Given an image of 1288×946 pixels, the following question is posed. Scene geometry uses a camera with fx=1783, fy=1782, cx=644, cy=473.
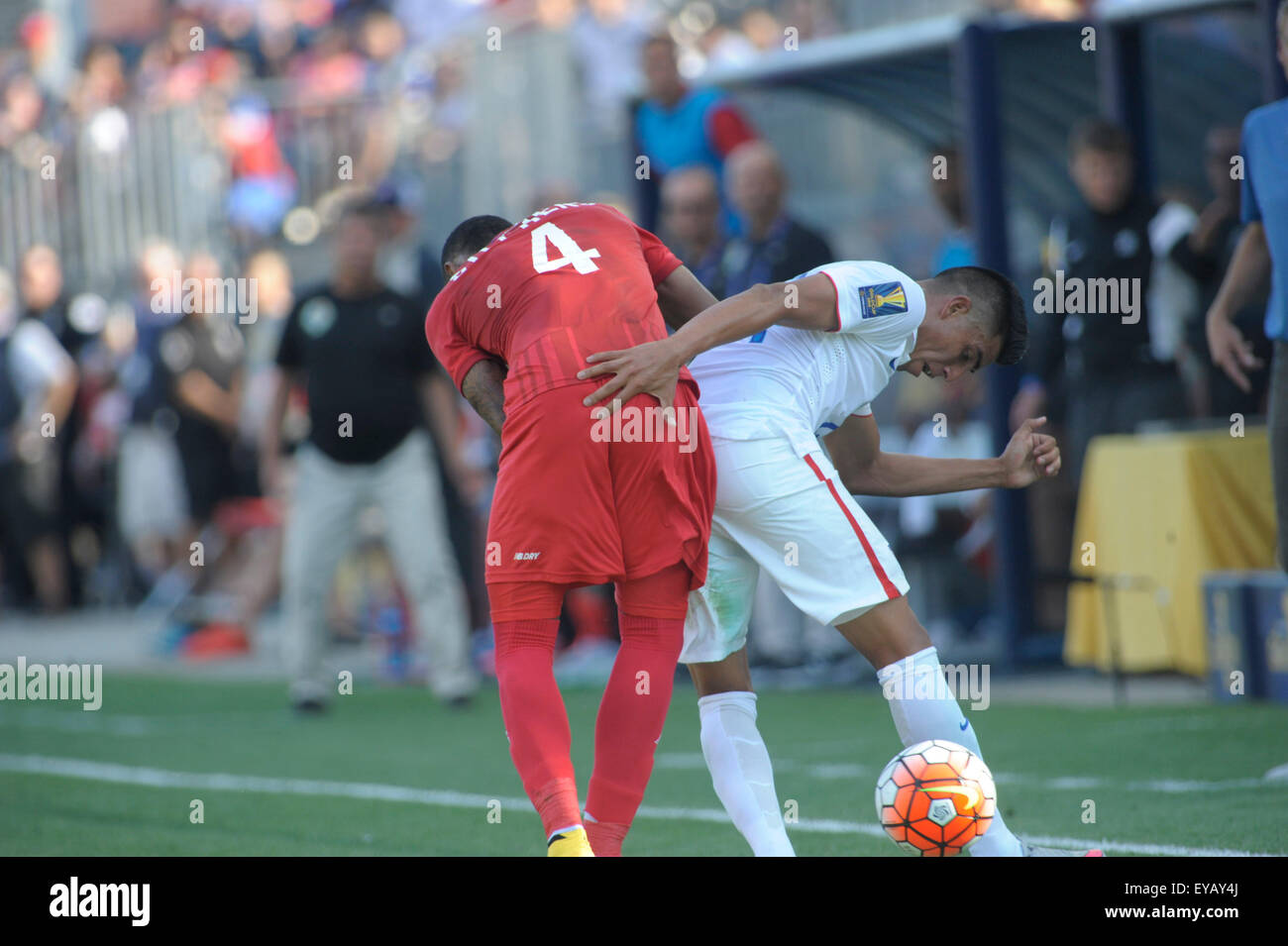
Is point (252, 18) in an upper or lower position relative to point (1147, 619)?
upper

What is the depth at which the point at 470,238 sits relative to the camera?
4.96 m

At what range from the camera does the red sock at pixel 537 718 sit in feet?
14.0

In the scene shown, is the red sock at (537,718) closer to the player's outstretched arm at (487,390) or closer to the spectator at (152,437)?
the player's outstretched arm at (487,390)

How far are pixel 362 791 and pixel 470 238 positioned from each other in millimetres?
2963

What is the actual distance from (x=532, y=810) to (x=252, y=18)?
14931mm

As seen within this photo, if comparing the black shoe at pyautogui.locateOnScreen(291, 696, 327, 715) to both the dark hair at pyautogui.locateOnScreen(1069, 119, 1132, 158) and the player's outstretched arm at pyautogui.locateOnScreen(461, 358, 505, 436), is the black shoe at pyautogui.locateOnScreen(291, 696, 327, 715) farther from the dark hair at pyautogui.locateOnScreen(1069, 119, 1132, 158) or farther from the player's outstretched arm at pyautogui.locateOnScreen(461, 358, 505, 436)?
the player's outstretched arm at pyautogui.locateOnScreen(461, 358, 505, 436)

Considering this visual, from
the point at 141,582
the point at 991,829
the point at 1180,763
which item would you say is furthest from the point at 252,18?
the point at 991,829

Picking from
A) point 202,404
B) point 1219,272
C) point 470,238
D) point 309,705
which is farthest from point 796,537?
point 202,404

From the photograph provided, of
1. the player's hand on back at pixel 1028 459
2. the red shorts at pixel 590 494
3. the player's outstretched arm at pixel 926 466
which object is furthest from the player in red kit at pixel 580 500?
the player's hand on back at pixel 1028 459

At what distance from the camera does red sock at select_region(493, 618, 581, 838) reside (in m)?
4.28

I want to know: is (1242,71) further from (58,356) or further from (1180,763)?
(58,356)

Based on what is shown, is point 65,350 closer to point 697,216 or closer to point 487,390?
point 697,216

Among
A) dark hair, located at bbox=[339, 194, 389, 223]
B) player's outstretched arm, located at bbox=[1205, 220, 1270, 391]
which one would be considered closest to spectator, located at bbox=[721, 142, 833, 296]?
dark hair, located at bbox=[339, 194, 389, 223]
